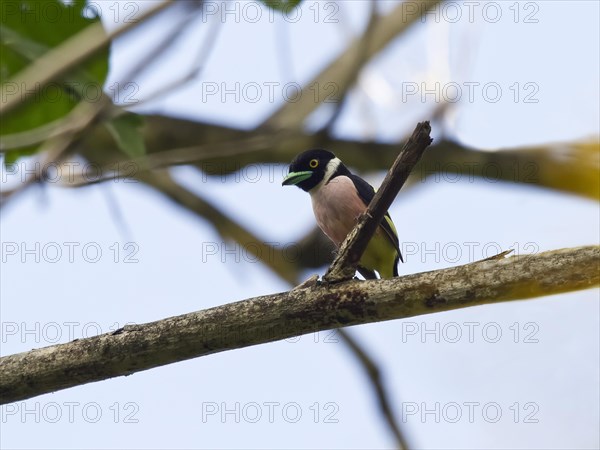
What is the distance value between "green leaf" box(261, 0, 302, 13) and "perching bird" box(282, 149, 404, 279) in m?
2.49

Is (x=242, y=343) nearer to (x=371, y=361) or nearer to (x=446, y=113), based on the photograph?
(x=371, y=361)

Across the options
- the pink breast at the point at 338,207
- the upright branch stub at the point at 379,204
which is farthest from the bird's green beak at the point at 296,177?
the upright branch stub at the point at 379,204

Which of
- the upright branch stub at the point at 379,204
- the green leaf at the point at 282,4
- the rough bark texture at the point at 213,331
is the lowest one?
the rough bark texture at the point at 213,331

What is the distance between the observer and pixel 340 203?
6629 mm

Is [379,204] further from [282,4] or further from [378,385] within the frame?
[378,385]

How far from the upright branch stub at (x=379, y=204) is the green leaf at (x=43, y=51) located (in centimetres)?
148

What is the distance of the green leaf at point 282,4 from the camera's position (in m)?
4.16

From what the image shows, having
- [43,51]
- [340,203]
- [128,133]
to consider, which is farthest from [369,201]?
[43,51]

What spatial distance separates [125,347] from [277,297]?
829 mm

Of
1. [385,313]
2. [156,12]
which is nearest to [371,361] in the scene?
[385,313]

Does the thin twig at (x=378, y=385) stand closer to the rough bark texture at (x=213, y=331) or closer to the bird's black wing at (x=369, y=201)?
the bird's black wing at (x=369, y=201)

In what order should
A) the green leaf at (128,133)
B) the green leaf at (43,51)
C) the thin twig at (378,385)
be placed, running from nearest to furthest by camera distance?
the green leaf at (43,51) → the green leaf at (128,133) → the thin twig at (378,385)

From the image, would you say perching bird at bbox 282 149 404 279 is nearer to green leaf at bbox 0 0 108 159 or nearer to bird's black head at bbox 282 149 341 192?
bird's black head at bbox 282 149 341 192

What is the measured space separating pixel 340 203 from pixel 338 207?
34mm
